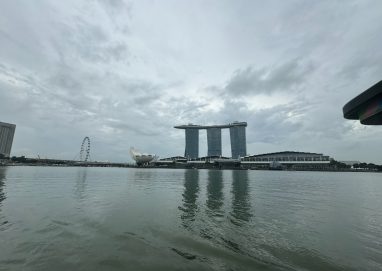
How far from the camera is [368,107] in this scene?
664 inches

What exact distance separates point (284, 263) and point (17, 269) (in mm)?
10867

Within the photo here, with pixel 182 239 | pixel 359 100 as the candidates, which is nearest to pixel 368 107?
pixel 359 100

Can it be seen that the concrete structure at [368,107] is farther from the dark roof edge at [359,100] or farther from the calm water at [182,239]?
the calm water at [182,239]

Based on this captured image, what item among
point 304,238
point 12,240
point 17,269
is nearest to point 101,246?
point 17,269

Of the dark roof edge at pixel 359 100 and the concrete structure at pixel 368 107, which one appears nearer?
the dark roof edge at pixel 359 100

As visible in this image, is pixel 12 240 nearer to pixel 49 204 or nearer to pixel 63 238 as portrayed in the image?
pixel 63 238

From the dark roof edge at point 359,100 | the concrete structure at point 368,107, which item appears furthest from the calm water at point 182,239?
the dark roof edge at point 359,100

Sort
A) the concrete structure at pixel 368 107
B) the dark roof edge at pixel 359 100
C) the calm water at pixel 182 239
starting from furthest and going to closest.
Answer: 1. the concrete structure at pixel 368 107
2. the dark roof edge at pixel 359 100
3. the calm water at pixel 182 239

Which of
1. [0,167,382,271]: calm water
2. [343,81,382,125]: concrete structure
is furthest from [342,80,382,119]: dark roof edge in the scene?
[0,167,382,271]: calm water

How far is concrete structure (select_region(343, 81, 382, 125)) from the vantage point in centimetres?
1520

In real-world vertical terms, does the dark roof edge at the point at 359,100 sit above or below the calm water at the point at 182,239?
above

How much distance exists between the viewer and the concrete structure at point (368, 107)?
15.2 meters

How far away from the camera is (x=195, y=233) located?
14.9 meters

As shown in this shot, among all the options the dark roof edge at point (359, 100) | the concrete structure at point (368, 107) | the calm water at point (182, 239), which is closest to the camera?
the calm water at point (182, 239)
